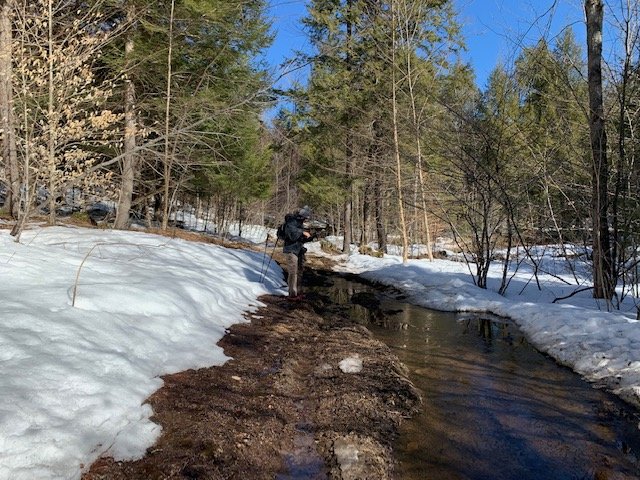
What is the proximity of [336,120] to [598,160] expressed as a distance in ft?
44.7

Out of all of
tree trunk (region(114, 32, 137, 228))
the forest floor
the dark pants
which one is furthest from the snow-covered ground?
tree trunk (region(114, 32, 137, 228))

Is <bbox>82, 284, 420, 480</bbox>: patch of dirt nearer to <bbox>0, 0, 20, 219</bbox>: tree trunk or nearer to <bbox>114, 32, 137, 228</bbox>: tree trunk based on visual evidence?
<bbox>0, 0, 20, 219</bbox>: tree trunk

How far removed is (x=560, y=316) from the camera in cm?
739

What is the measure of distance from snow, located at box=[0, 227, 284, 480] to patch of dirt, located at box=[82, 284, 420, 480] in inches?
8.1

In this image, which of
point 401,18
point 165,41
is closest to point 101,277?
point 165,41

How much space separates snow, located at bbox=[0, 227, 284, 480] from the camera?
272 centimetres

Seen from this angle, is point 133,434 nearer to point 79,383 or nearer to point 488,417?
point 79,383

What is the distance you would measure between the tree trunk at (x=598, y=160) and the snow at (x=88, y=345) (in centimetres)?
648

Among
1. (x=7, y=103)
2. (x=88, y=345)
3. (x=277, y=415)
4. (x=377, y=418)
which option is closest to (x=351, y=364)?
(x=377, y=418)

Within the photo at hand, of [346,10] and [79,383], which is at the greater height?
[346,10]

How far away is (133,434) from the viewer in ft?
10.1

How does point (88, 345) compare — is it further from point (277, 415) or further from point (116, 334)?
point (277, 415)

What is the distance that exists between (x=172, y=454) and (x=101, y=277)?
12.2 feet

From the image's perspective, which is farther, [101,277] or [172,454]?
[101,277]
